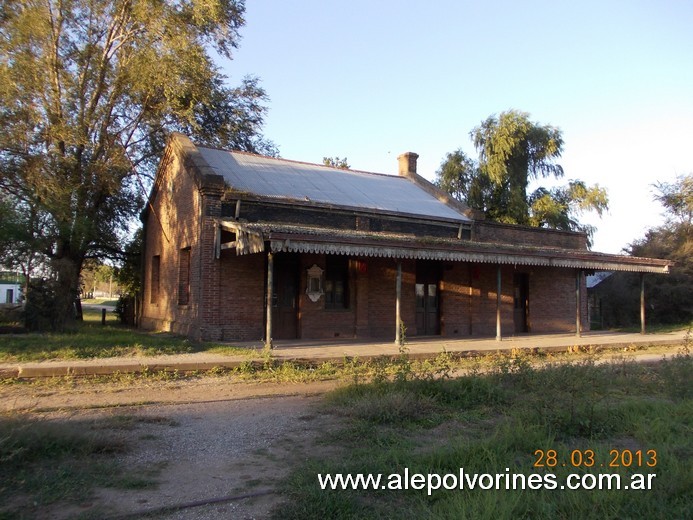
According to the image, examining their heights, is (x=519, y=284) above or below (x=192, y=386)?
above

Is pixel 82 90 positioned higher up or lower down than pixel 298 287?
higher up

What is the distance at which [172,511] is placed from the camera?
12.6 feet

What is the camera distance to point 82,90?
57.4ft

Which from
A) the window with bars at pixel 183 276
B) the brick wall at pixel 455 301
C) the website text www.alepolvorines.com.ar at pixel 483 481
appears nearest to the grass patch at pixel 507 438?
the website text www.alepolvorines.com.ar at pixel 483 481

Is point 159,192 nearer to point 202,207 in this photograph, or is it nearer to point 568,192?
point 202,207

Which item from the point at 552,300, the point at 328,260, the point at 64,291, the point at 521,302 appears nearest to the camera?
the point at 64,291

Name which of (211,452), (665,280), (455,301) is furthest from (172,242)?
Answer: (665,280)

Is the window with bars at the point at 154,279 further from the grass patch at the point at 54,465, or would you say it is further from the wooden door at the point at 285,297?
the grass patch at the point at 54,465

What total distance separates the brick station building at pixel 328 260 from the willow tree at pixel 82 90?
2.00 m

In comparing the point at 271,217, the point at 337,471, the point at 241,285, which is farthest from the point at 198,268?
the point at 337,471

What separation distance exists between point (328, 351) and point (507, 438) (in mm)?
7684

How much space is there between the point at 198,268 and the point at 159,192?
6243 mm

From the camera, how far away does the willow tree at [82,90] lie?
15.7 meters

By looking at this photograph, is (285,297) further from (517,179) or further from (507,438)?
(517,179)
